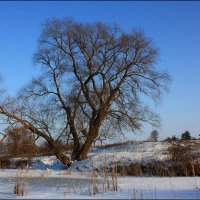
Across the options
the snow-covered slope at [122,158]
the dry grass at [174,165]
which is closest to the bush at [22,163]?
the snow-covered slope at [122,158]

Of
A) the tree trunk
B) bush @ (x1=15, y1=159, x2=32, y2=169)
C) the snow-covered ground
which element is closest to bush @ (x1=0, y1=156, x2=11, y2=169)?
bush @ (x1=15, y1=159, x2=32, y2=169)

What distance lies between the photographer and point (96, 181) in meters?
12.7

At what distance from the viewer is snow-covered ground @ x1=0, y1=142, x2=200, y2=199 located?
8775 millimetres

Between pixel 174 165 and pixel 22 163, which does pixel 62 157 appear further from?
pixel 174 165

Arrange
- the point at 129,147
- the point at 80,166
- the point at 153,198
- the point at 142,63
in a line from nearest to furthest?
the point at 153,198
the point at 80,166
the point at 142,63
the point at 129,147

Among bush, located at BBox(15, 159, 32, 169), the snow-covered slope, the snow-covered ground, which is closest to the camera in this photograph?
the snow-covered ground

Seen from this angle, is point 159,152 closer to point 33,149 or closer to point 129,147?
point 129,147

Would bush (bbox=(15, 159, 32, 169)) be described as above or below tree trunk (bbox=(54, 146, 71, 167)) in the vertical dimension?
below

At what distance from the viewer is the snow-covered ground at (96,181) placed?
8.77 meters

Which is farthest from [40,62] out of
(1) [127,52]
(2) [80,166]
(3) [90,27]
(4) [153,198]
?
(4) [153,198]

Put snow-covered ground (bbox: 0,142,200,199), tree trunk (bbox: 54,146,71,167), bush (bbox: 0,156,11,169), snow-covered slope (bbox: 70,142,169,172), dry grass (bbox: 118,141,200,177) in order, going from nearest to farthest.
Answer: snow-covered ground (bbox: 0,142,200,199)
dry grass (bbox: 118,141,200,177)
snow-covered slope (bbox: 70,142,169,172)
tree trunk (bbox: 54,146,71,167)
bush (bbox: 0,156,11,169)

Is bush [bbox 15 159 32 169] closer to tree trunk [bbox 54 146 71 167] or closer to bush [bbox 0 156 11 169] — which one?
bush [bbox 0 156 11 169]

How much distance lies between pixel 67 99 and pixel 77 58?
106 inches

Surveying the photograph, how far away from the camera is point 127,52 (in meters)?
21.9
